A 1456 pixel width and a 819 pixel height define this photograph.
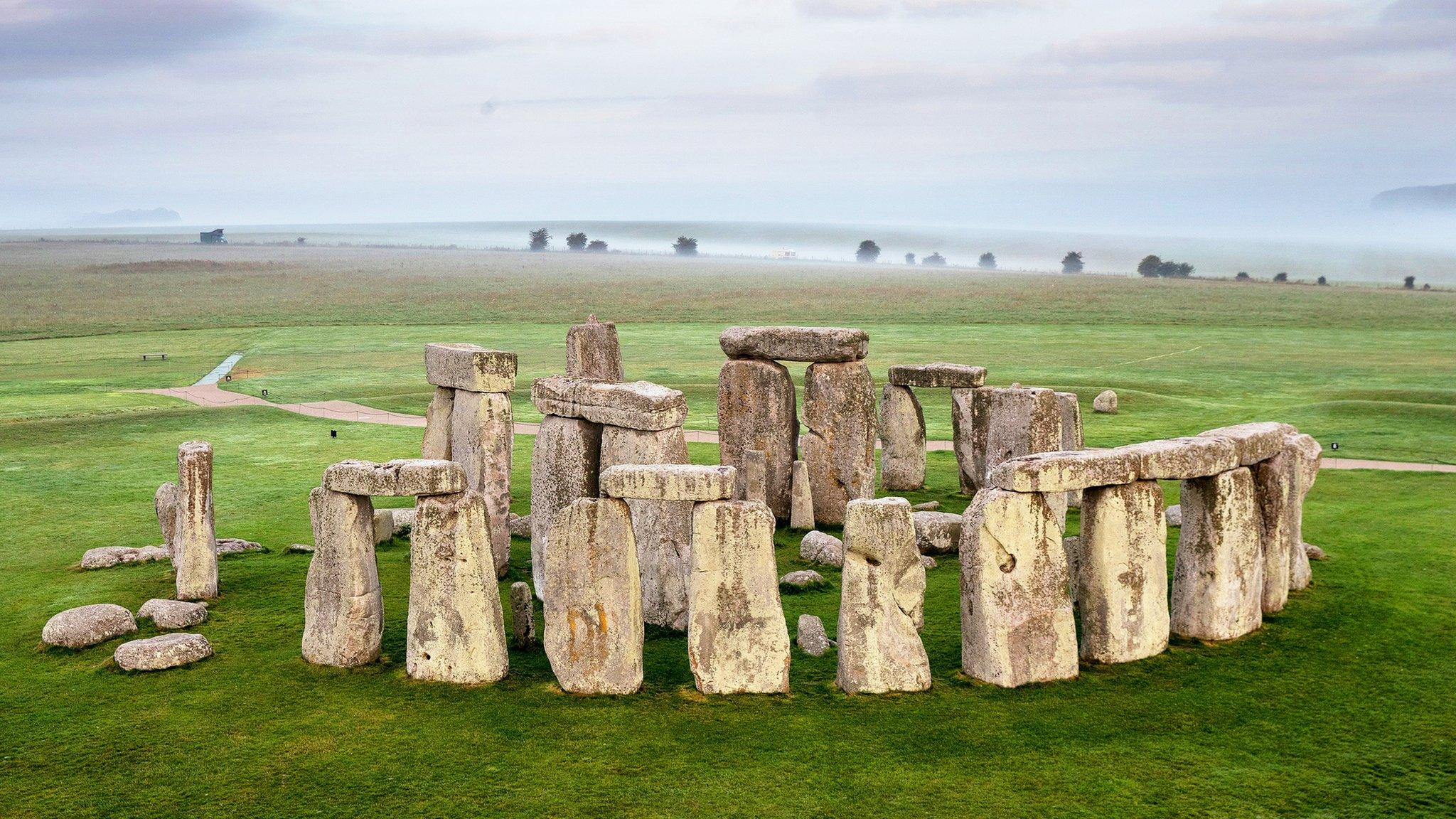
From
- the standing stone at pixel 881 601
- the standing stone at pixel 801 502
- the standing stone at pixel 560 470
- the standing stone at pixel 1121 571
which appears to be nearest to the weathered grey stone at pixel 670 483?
the standing stone at pixel 881 601

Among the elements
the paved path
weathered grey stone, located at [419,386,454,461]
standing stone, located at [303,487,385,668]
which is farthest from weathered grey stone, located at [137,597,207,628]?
the paved path

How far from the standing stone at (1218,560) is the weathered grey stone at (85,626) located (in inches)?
422

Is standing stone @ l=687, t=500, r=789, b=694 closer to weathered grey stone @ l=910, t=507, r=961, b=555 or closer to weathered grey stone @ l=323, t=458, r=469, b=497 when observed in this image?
weathered grey stone @ l=323, t=458, r=469, b=497

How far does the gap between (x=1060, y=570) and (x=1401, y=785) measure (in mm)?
3123

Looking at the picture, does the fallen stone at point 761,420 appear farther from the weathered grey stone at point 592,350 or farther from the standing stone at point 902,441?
the standing stone at point 902,441

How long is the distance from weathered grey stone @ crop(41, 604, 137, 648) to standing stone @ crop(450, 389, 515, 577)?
431 centimetres

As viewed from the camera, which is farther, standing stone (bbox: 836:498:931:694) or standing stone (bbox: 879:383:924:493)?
standing stone (bbox: 879:383:924:493)

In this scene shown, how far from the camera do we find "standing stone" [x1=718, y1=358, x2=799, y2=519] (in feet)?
59.2

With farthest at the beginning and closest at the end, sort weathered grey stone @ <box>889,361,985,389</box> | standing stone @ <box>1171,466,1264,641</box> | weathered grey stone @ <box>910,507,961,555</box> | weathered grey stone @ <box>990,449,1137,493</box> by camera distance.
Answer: weathered grey stone @ <box>889,361,985,389</box> → weathered grey stone @ <box>910,507,961,555</box> → standing stone @ <box>1171,466,1264,641</box> → weathered grey stone @ <box>990,449,1137,493</box>

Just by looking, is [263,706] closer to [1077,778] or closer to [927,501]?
[1077,778]

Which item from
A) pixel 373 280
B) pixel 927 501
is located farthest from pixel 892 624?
pixel 373 280

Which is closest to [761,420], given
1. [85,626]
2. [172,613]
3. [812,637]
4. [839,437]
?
[839,437]

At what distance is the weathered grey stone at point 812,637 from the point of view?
1230 cm

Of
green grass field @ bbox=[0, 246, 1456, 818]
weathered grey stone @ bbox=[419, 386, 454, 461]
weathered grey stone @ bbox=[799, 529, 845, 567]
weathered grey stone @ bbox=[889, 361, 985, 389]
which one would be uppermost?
weathered grey stone @ bbox=[889, 361, 985, 389]
